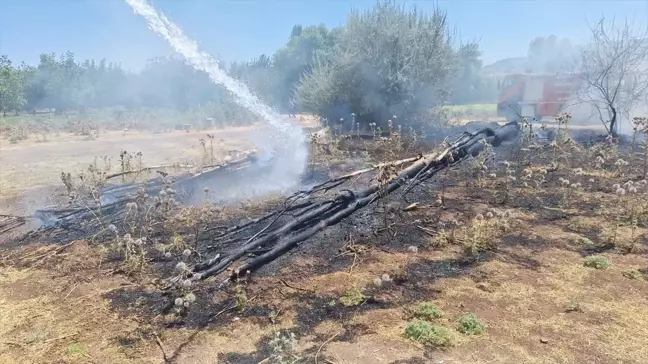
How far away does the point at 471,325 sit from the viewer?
3.08 metres

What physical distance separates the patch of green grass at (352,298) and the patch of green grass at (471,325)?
0.80 metres

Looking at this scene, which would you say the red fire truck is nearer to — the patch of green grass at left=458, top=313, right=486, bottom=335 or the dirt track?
the dirt track

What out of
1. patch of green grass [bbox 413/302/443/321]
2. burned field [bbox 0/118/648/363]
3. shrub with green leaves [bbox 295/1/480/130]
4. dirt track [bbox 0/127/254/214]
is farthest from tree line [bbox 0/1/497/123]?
patch of green grass [bbox 413/302/443/321]

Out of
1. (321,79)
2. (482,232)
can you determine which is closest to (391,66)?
(321,79)

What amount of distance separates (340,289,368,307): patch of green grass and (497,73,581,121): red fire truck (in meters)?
18.2

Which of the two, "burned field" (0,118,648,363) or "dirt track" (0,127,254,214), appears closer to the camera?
"burned field" (0,118,648,363)

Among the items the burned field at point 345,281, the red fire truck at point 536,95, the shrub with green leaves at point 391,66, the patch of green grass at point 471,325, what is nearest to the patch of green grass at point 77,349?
the burned field at point 345,281

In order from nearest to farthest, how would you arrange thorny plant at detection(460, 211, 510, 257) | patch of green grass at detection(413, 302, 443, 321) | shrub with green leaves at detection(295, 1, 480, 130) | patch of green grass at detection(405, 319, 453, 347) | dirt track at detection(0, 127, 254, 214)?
patch of green grass at detection(405, 319, 453, 347), patch of green grass at detection(413, 302, 443, 321), thorny plant at detection(460, 211, 510, 257), dirt track at detection(0, 127, 254, 214), shrub with green leaves at detection(295, 1, 480, 130)

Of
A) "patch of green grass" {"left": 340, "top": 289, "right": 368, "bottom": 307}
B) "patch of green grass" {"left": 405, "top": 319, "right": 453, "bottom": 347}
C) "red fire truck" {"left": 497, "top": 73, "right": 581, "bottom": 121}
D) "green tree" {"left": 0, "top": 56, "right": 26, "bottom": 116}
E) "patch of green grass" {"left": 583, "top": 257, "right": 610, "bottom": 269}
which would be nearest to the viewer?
"patch of green grass" {"left": 405, "top": 319, "right": 453, "bottom": 347}

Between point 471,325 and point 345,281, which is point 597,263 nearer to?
point 471,325

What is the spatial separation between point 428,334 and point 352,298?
0.78 m

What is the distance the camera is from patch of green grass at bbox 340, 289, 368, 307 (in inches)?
138

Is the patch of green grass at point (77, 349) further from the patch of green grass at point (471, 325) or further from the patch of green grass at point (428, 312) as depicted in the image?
the patch of green grass at point (471, 325)

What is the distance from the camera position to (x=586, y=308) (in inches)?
131
